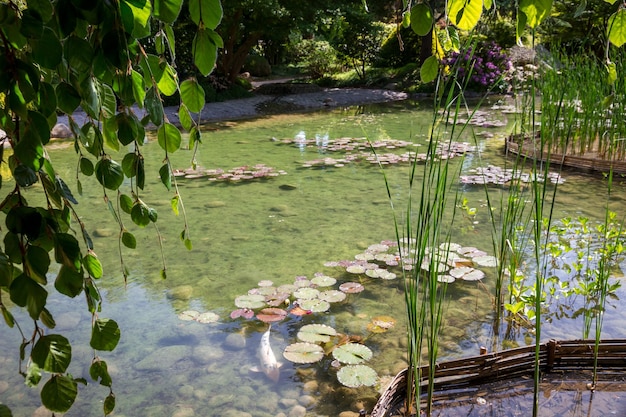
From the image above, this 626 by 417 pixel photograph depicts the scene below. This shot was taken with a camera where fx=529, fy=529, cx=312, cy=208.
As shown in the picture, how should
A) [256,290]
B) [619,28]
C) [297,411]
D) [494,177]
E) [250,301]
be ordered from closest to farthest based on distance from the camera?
[619,28]
[297,411]
[250,301]
[256,290]
[494,177]

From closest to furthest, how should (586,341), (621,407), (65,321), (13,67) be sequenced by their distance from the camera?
(13,67) → (621,407) → (586,341) → (65,321)

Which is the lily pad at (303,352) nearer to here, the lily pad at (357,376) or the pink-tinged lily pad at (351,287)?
the lily pad at (357,376)

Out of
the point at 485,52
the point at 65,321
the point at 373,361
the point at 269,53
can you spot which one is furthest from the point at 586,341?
the point at 269,53

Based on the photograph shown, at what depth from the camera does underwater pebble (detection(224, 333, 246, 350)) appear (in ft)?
6.81

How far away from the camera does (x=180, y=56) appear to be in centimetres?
1198

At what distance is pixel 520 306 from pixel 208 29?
1.85 meters

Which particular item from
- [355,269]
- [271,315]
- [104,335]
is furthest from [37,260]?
[355,269]

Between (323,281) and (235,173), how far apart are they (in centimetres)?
253

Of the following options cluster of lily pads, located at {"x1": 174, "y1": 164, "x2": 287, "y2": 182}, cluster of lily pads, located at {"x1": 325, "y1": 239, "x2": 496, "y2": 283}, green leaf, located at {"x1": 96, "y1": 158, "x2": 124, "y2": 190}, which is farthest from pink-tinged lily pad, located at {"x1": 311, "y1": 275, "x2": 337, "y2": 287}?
cluster of lily pads, located at {"x1": 174, "y1": 164, "x2": 287, "y2": 182}

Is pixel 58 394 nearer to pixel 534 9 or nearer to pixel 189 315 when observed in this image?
pixel 534 9

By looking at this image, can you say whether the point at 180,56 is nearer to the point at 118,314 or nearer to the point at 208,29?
the point at 118,314

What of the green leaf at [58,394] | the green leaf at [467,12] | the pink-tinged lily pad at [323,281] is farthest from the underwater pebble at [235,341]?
the green leaf at [467,12]

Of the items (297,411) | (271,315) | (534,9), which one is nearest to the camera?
(534,9)

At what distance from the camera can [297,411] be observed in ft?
5.60
